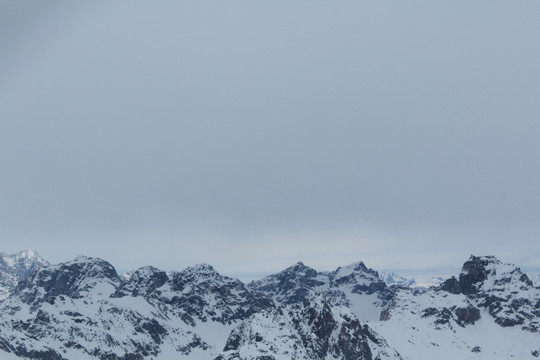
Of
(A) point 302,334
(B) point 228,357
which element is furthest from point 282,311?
(B) point 228,357

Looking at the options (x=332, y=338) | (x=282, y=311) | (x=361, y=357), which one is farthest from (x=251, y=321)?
(x=361, y=357)

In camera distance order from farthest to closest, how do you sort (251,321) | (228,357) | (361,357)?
1. (361,357)
2. (251,321)
3. (228,357)

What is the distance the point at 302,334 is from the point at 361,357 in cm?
2655

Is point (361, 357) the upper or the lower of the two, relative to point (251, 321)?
lower

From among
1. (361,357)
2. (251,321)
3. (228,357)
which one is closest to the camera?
(228,357)

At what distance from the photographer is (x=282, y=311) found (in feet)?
646

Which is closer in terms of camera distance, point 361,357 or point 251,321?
point 251,321

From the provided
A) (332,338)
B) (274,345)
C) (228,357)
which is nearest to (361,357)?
(332,338)

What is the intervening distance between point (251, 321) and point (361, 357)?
46.7 m

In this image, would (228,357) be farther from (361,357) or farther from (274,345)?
(361,357)

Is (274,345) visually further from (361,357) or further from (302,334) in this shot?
(361,357)

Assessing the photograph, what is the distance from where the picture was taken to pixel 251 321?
183 m

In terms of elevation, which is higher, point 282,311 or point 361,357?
point 282,311

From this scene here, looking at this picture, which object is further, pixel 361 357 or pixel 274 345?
pixel 361 357
